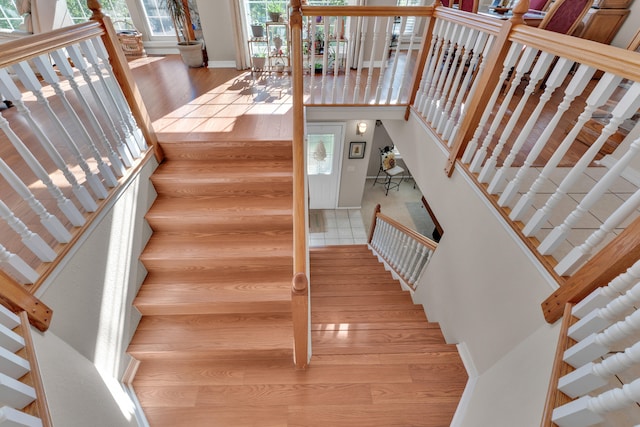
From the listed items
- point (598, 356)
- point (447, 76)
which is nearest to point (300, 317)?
point (598, 356)

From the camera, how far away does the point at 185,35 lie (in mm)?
4328

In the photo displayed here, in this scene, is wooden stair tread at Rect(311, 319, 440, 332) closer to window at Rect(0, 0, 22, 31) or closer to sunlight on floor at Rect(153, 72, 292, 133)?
sunlight on floor at Rect(153, 72, 292, 133)

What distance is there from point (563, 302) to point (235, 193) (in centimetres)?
214

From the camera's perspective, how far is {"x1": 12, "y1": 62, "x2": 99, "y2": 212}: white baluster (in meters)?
1.26

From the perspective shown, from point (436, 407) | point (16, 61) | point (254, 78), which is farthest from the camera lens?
point (254, 78)

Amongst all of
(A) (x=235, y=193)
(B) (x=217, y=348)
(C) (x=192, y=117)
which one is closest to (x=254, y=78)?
(C) (x=192, y=117)

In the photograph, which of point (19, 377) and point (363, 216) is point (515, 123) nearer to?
point (19, 377)

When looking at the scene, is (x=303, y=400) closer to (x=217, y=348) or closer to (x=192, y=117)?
(x=217, y=348)

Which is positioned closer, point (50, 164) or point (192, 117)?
point (50, 164)

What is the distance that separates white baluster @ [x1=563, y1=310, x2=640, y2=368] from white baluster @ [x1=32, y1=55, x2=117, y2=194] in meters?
2.32

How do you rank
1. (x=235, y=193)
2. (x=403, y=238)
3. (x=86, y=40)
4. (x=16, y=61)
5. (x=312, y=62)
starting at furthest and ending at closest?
(x=403, y=238), (x=312, y=62), (x=235, y=193), (x=86, y=40), (x=16, y=61)

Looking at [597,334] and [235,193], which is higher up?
[597,334]

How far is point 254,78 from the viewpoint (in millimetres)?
3967

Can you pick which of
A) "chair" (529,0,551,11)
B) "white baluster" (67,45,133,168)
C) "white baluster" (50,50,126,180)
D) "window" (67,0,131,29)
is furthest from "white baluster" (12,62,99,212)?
"chair" (529,0,551,11)
